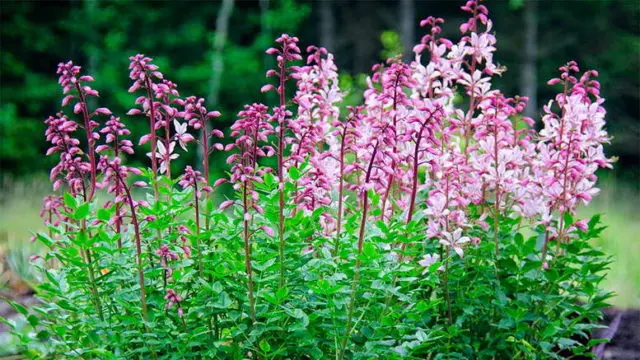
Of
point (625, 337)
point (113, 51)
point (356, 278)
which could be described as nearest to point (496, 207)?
point (356, 278)

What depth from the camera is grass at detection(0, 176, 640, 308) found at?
272 inches

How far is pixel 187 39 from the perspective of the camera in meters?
20.4

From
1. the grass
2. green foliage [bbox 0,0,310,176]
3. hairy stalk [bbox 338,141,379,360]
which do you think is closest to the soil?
the grass

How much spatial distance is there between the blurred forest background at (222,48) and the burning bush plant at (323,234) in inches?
606

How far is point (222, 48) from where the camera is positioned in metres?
20.1

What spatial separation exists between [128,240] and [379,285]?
115 cm

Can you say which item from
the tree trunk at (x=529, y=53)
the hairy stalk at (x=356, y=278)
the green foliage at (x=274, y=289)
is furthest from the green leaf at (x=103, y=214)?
the tree trunk at (x=529, y=53)

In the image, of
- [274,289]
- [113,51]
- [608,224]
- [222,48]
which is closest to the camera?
[274,289]

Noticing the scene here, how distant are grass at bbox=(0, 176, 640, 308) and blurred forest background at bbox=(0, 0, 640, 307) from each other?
4.62 metres

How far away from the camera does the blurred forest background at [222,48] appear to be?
1931 cm

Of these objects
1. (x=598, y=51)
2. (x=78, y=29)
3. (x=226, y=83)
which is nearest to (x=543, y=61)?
(x=598, y=51)

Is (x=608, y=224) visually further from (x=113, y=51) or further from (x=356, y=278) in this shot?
(x=113, y=51)

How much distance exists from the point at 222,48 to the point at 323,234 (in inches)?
677

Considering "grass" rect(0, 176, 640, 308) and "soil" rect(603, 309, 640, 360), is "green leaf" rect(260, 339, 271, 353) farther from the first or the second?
"grass" rect(0, 176, 640, 308)
